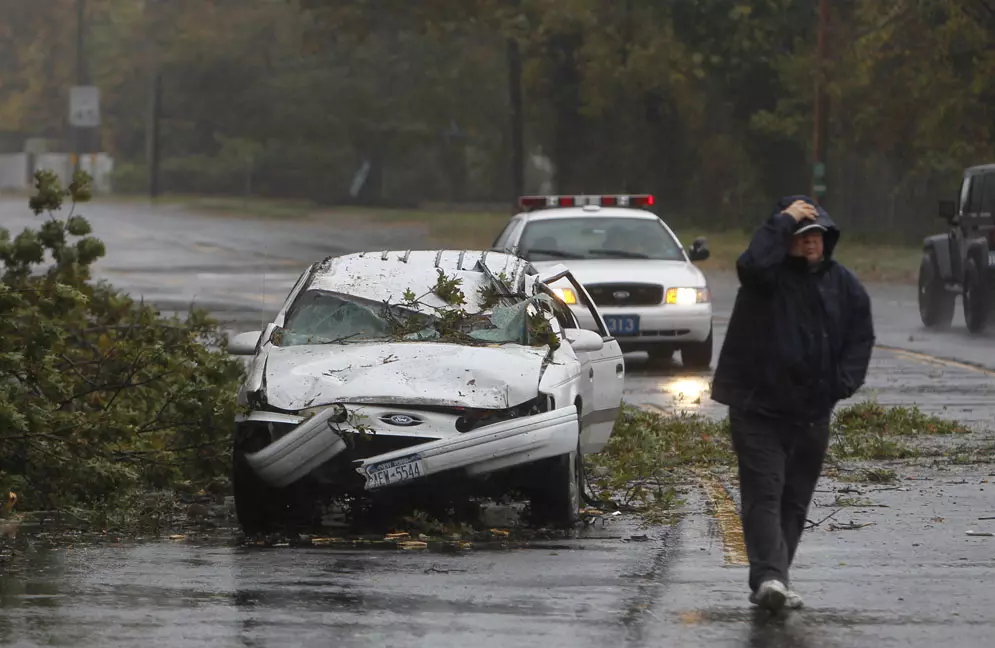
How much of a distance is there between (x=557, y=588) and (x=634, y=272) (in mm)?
11864

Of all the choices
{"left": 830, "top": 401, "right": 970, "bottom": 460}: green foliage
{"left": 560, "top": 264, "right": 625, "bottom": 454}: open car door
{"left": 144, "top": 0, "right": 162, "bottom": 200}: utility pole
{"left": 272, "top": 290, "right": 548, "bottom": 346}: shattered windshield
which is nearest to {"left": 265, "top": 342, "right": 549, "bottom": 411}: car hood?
{"left": 272, "top": 290, "right": 548, "bottom": 346}: shattered windshield

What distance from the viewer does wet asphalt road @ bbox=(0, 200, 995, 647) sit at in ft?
24.1

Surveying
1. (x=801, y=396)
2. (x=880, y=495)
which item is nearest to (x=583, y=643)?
(x=801, y=396)

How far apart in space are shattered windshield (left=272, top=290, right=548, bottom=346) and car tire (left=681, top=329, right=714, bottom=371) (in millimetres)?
9050

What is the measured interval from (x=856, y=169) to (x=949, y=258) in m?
27.9

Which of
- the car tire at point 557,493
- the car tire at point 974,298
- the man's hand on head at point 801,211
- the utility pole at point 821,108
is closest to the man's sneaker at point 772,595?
the man's hand on head at point 801,211

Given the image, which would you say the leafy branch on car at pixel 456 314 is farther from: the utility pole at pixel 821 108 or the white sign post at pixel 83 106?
the white sign post at pixel 83 106

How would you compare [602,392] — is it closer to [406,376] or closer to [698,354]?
[406,376]

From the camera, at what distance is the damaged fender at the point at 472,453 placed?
962 centimetres

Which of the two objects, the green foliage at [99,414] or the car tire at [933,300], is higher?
the green foliage at [99,414]

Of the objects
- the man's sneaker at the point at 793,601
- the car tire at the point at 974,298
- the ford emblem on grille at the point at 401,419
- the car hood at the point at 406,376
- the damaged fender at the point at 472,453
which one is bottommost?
the car tire at the point at 974,298

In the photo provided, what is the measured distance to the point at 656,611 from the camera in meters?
7.81

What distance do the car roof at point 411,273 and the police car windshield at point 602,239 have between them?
847cm

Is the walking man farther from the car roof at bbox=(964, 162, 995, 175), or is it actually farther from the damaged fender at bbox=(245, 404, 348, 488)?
the car roof at bbox=(964, 162, 995, 175)
